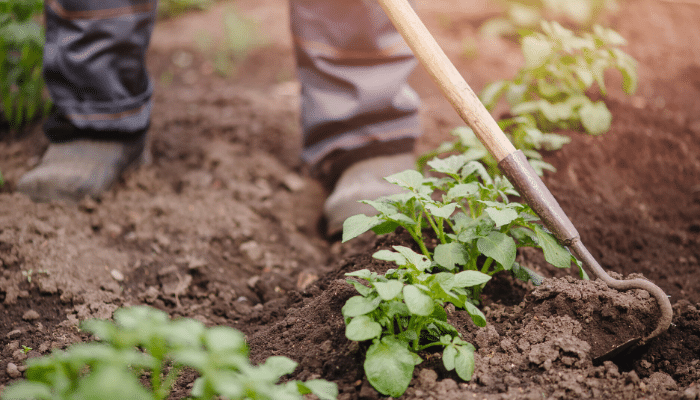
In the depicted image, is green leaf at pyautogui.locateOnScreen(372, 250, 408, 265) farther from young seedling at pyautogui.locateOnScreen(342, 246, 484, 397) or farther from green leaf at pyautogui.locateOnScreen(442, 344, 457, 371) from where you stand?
green leaf at pyautogui.locateOnScreen(442, 344, 457, 371)

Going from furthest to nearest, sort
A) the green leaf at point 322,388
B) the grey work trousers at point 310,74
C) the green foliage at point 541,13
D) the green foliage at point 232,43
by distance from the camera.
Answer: the green foliage at point 232,43 → the green foliage at point 541,13 → the grey work trousers at point 310,74 → the green leaf at point 322,388

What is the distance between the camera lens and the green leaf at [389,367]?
986mm

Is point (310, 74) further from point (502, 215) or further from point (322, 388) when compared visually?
point (322, 388)

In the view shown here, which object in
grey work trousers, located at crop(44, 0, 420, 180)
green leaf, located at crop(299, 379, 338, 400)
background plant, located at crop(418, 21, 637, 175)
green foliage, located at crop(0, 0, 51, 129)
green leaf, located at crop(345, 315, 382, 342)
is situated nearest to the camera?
green leaf, located at crop(299, 379, 338, 400)

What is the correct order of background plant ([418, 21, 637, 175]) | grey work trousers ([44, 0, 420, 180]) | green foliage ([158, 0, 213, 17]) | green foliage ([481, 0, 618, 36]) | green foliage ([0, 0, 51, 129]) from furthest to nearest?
green foliage ([158, 0, 213, 17])
green foliage ([481, 0, 618, 36])
green foliage ([0, 0, 51, 129])
grey work trousers ([44, 0, 420, 180])
background plant ([418, 21, 637, 175])

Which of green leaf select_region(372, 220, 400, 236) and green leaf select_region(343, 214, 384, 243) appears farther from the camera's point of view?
green leaf select_region(372, 220, 400, 236)

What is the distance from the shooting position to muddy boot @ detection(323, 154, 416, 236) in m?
2.00

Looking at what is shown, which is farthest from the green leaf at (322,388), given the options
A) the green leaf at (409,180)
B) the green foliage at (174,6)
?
the green foliage at (174,6)

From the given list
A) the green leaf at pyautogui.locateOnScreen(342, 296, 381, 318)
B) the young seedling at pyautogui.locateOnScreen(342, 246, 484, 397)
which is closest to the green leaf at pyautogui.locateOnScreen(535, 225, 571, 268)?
the young seedling at pyautogui.locateOnScreen(342, 246, 484, 397)

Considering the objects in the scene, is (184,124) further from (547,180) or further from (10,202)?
(547,180)

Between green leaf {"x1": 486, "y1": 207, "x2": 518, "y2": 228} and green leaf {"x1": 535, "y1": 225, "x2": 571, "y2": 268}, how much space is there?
6.2 inches

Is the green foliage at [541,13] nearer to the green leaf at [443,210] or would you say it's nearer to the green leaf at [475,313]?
the green leaf at [443,210]

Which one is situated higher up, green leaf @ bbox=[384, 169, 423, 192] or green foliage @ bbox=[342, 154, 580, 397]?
green leaf @ bbox=[384, 169, 423, 192]

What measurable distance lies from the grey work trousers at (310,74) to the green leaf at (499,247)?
111 centimetres
